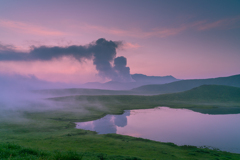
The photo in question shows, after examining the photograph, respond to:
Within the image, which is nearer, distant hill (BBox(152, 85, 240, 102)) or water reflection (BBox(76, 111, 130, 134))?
water reflection (BBox(76, 111, 130, 134))

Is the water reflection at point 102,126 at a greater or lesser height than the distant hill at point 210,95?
lesser

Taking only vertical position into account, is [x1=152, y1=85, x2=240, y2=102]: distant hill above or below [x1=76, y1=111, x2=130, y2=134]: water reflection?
above

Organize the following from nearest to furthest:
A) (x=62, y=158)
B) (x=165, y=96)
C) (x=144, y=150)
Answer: (x=62, y=158) → (x=144, y=150) → (x=165, y=96)

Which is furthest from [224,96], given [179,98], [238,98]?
[179,98]

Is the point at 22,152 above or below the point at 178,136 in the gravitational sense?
above

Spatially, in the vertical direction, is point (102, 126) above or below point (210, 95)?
below

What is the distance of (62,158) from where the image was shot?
897 cm

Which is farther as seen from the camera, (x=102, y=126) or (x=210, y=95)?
(x=210, y=95)

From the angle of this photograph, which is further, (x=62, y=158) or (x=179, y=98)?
(x=179, y=98)

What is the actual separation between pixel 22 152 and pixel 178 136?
2790 centimetres

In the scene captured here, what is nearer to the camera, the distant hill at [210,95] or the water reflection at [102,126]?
the water reflection at [102,126]

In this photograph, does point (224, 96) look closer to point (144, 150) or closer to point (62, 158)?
point (144, 150)

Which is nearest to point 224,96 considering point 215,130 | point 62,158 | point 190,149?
point 215,130

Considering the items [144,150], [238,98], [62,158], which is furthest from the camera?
[238,98]
